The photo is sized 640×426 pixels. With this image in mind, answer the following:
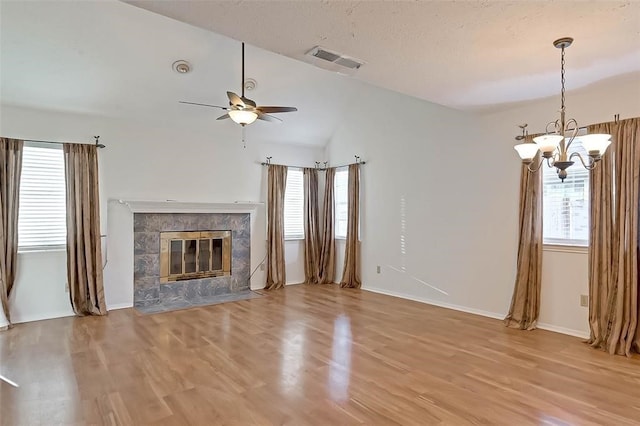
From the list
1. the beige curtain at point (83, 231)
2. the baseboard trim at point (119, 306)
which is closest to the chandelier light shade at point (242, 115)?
the beige curtain at point (83, 231)

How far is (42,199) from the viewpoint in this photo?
488 centimetres

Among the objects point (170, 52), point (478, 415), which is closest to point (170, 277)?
point (170, 52)

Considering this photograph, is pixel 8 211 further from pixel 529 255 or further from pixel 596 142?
pixel 529 255

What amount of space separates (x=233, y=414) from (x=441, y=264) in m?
3.84

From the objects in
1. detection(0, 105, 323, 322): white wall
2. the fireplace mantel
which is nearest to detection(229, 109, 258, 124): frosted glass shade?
detection(0, 105, 323, 322): white wall

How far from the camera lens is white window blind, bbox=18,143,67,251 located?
15.7ft

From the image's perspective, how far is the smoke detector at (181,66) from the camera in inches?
182

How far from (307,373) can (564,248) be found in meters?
3.16

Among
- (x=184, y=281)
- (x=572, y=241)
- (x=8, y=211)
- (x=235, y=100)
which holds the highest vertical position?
(x=235, y=100)

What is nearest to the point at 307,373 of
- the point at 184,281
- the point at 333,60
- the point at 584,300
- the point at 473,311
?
the point at 333,60

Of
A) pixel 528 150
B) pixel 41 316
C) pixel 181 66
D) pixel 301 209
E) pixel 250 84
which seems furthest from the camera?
pixel 301 209

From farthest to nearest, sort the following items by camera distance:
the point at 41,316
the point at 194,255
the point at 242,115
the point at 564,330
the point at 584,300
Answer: the point at 194,255, the point at 41,316, the point at 564,330, the point at 584,300, the point at 242,115

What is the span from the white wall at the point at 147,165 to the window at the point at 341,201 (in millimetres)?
1433

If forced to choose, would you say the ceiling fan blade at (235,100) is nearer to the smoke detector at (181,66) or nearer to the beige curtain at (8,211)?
the smoke detector at (181,66)
